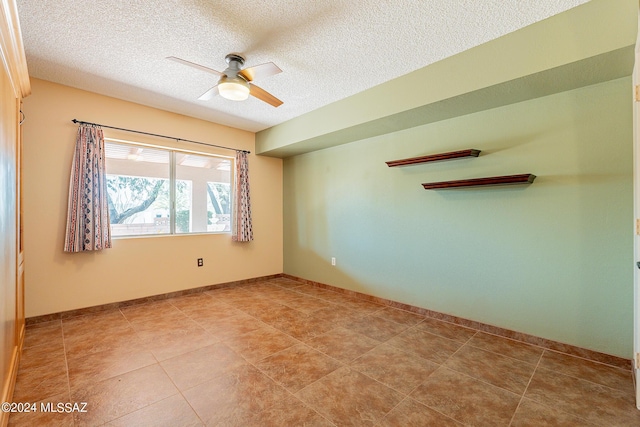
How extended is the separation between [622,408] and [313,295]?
300 centimetres

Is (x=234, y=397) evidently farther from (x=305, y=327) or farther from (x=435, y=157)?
(x=435, y=157)

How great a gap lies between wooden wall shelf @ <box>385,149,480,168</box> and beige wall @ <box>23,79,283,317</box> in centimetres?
259

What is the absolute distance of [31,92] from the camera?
2844mm

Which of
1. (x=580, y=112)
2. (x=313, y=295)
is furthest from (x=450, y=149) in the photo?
(x=313, y=295)

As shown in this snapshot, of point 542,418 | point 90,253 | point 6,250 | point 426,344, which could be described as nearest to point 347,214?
point 426,344

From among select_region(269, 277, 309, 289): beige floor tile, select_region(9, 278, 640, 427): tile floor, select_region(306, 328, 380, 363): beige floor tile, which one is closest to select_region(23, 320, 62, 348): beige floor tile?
select_region(9, 278, 640, 427): tile floor

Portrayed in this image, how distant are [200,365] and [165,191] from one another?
8.35 feet

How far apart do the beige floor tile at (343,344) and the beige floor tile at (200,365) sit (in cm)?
66

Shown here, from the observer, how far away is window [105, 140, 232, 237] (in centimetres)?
344

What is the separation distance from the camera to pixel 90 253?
318cm

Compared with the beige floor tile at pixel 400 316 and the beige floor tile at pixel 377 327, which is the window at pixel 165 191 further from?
the beige floor tile at pixel 400 316

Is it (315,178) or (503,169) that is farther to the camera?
(315,178)

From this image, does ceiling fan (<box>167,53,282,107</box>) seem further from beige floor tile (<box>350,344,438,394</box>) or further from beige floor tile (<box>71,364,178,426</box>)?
beige floor tile (<box>350,344,438,394</box>)

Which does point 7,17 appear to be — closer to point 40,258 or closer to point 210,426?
A: point 40,258
